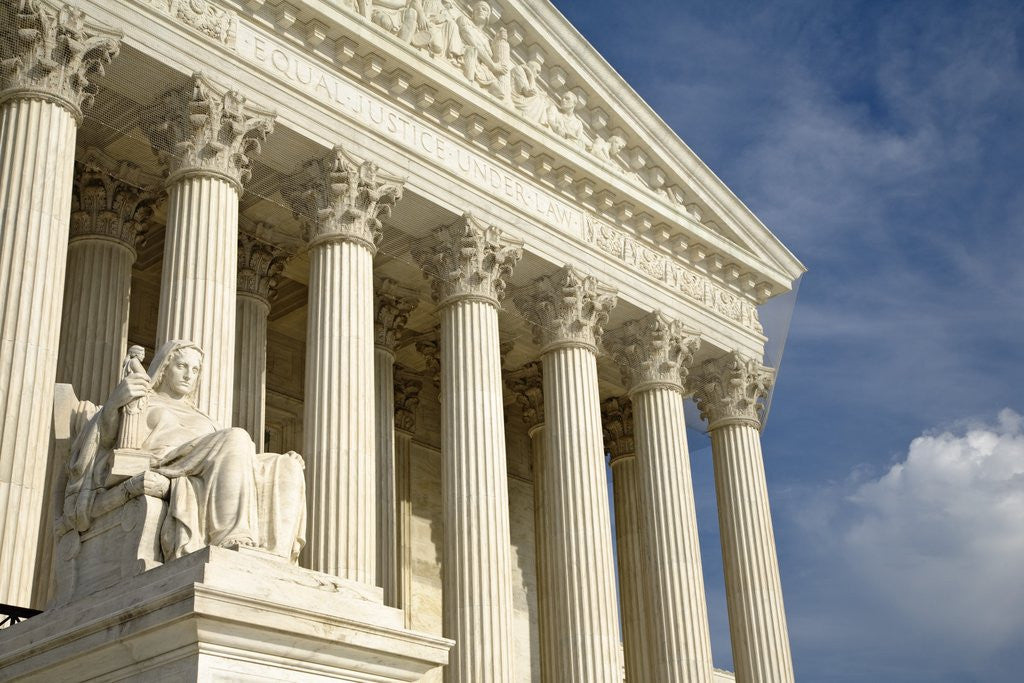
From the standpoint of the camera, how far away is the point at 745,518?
28.3 m

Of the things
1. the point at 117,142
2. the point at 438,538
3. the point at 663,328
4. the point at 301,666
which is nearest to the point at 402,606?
the point at 438,538

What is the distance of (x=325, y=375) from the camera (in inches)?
789

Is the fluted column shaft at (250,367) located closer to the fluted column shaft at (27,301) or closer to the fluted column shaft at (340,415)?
the fluted column shaft at (340,415)

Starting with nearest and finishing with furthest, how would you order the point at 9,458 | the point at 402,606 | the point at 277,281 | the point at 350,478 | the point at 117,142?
the point at 9,458 → the point at 350,478 → the point at 117,142 → the point at 277,281 → the point at 402,606

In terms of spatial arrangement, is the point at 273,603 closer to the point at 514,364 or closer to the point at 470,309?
the point at 470,309

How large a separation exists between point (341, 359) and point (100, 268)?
4.96m

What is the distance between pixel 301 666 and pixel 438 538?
73.7 ft

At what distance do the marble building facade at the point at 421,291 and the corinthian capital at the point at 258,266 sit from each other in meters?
0.07

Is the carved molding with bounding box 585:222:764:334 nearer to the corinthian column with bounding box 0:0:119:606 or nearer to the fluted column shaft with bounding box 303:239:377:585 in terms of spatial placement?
the fluted column shaft with bounding box 303:239:377:585

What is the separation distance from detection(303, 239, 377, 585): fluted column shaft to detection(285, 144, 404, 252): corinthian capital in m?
0.26

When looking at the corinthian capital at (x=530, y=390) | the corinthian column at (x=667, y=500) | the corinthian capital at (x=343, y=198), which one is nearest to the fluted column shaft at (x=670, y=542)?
the corinthian column at (x=667, y=500)

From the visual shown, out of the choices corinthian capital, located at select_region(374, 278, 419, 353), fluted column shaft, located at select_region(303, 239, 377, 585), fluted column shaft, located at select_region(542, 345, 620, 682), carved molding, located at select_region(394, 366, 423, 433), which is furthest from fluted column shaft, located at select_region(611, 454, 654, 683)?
fluted column shaft, located at select_region(303, 239, 377, 585)

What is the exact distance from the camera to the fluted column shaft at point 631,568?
28.5 meters

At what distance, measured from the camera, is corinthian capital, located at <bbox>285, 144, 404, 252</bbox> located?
69.8ft
